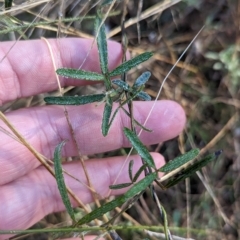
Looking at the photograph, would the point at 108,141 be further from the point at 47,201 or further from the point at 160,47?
the point at 160,47

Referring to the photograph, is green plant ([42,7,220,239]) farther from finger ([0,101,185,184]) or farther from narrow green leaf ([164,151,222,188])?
finger ([0,101,185,184])

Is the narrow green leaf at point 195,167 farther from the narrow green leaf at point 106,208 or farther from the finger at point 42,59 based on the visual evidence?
the finger at point 42,59

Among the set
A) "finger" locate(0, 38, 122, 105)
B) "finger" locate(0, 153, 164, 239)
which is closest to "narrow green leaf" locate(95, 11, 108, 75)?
"finger" locate(0, 38, 122, 105)

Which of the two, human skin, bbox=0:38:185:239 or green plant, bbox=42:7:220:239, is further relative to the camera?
human skin, bbox=0:38:185:239

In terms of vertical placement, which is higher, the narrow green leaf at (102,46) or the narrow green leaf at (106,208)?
the narrow green leaf at (102,46)

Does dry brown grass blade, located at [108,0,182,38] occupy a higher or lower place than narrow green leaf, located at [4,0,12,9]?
lower

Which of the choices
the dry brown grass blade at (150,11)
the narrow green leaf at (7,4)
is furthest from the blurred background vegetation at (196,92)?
the narrow green leaf at (7,4)

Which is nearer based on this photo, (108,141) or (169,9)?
(108,141)

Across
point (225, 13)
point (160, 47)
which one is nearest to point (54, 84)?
point (160, 47)
